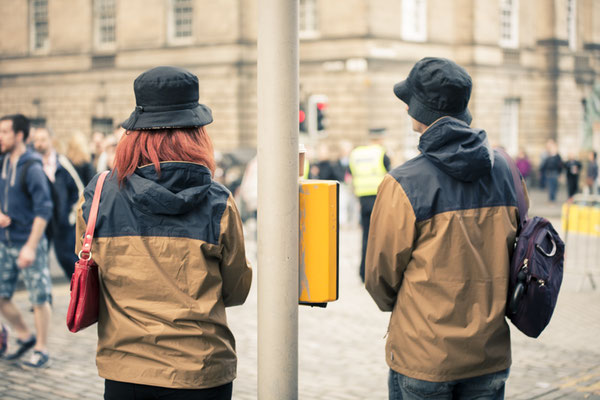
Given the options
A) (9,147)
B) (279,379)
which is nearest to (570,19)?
(9,147)

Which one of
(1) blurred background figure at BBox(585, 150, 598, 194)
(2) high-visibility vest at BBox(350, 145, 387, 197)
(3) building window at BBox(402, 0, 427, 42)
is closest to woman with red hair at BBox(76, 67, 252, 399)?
(2) high-visibility vest at BBox(350, 145, 387, 197)

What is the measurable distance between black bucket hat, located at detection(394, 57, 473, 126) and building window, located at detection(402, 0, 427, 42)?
2622 cm

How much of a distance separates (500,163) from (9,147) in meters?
4.43

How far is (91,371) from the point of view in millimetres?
6207

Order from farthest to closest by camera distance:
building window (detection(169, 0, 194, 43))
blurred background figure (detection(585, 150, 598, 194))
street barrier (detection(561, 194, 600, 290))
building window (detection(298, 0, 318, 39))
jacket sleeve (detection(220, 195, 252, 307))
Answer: building window (detection(169, 0, 194, 43)), building window (detection(298, 0, 318, 39)), blurred background figure (detection(585, 150, 598, 194)), street barrier (detection(561, 194, 600, 290)), jacket sleeve (detection(220, 195, 252, 307))

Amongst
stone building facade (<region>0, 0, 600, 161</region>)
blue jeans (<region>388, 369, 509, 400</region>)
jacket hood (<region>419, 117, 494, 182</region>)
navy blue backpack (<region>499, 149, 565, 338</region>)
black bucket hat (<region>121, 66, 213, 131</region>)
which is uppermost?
stone building facade (<region>0, 0, 600, 161</region>)

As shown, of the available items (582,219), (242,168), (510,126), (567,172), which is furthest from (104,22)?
(582,219)

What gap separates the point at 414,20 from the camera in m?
29.3

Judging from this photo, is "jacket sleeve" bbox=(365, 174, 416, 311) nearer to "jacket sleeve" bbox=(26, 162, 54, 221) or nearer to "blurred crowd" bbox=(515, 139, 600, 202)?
"jacket sleeve" bbox=(26, 162, 54, 221)

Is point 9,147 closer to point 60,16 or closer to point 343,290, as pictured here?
point 343,290

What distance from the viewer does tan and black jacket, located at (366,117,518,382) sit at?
10.0 feet

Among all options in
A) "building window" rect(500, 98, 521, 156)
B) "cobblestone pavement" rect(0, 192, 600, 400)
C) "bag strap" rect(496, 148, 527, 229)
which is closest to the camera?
"bag strap" rect(496, 148, 527, 229)

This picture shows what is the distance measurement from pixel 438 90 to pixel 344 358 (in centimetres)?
396

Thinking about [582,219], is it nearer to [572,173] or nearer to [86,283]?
[86,283]
